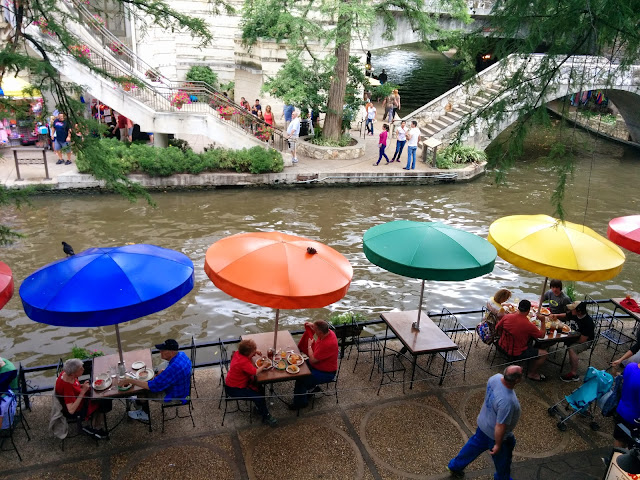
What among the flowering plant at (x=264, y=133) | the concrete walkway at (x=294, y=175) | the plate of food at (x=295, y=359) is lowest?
the plate of food at (x=295, y=359)

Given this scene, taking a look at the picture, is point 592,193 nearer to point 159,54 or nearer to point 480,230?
point 480,230

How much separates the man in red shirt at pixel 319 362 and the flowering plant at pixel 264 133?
13.3 m

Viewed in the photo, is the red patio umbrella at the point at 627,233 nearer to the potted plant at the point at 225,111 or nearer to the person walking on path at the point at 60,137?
the potted plant at the point at 225,111

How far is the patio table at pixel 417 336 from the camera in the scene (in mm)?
7645

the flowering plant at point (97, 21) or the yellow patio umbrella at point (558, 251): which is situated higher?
the flowering plant at point (97, 21)

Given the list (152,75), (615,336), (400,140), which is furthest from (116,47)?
(615,336)

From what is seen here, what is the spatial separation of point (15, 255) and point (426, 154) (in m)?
14.7

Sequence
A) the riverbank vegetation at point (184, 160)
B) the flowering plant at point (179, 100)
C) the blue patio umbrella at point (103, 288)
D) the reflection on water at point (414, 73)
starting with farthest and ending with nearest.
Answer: the reflection on water at point (414, 73) < the flowering plant at point (179, 100) < the riverbank vegetation at point (184, 160) < the blue patio umbrella at point (103, 288)

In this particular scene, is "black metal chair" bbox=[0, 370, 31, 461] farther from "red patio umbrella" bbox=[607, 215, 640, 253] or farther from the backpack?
"red patio umbrella" bbox=[607, 215, 640, 253]

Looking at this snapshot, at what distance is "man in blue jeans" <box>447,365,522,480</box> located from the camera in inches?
217

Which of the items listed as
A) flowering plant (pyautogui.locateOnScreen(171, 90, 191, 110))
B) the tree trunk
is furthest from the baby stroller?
flowering plant (pyautogui.locateOnScreen(171, 90, 191, 110))

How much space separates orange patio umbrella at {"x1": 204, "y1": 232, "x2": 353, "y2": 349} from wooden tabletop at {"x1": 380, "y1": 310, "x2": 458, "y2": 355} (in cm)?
160

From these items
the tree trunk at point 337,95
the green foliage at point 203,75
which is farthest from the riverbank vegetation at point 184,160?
the green foliage at point 203,75

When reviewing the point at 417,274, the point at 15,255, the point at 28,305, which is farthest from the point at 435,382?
the point at 15,255
